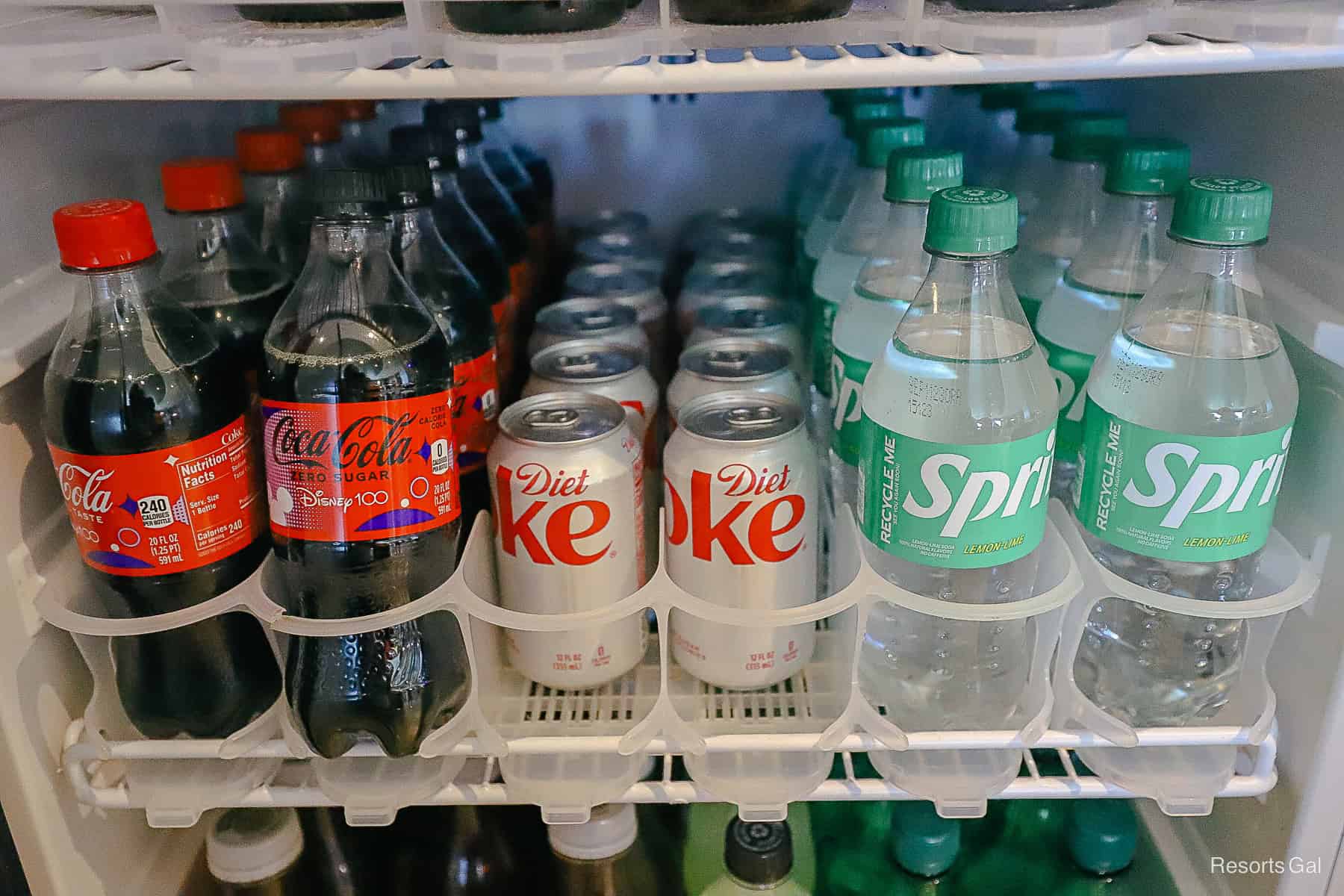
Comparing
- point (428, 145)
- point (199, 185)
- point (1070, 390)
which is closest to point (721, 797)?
point (1070, 390)

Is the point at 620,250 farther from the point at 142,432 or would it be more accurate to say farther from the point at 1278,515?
the point at 1278,515

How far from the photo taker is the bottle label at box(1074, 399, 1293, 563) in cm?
72

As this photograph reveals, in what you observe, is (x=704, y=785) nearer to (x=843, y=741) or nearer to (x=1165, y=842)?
(x=843, y=741)

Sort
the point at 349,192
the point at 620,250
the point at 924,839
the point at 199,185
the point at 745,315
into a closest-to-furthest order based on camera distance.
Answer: the point at 349,192, the point at 199,185, the point at 924,839, the point at 745,315, the point at 620,250

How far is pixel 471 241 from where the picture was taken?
1084mm

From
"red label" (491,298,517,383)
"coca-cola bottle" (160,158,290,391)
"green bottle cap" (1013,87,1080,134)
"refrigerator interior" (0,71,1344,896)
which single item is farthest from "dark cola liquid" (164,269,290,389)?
"green bottle cap" (1013,87,1080,134)

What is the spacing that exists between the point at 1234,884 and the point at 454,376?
843 millimetres

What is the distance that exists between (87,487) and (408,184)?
1.11ft

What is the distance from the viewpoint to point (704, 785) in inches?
32.8

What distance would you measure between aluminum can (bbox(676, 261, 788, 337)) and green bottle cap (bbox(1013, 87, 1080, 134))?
0.33 meters

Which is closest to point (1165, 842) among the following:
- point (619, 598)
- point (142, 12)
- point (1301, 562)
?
point (1301, 562)

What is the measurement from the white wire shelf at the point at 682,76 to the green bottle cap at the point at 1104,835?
676 millimetres

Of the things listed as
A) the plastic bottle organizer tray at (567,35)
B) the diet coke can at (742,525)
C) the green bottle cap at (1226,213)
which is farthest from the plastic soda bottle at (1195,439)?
the diet coke can at (742,525)

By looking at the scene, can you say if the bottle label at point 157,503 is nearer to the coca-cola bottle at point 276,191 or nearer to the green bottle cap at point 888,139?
the coca-cola bottle at point 276,191
